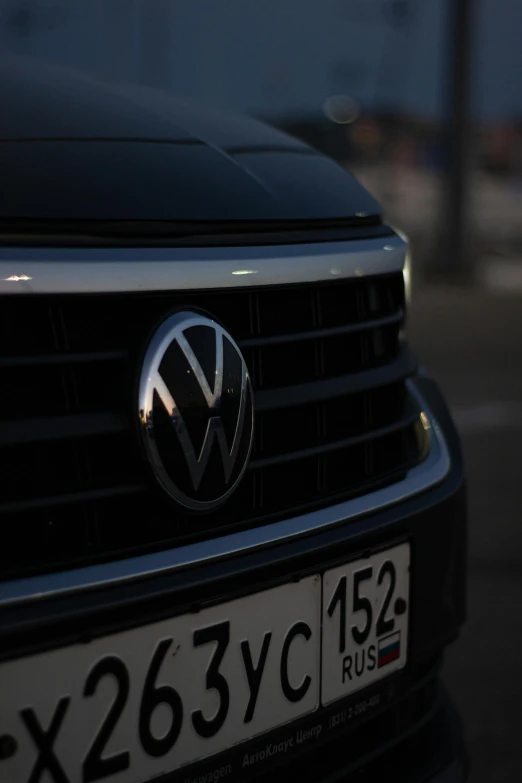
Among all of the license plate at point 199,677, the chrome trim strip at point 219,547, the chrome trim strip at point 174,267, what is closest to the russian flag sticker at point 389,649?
the license plate at point 199,677

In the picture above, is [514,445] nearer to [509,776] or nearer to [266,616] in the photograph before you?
[509,776]

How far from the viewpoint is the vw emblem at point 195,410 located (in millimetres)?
1368

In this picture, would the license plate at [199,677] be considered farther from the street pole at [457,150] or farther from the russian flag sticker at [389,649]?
the street pole at [457,150]

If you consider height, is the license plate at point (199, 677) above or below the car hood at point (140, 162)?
below

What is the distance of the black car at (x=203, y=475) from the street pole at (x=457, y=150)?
12.6 m

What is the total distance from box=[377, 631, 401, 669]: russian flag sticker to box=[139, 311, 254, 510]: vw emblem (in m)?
0.42

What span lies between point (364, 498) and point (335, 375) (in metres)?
0.19

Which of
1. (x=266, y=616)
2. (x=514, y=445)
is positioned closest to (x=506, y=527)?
(x=514, y=445)

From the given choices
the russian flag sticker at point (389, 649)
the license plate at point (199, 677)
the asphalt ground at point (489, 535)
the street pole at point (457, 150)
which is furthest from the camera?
the street pole at point (457, 150)

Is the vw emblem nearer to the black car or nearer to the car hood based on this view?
the black car

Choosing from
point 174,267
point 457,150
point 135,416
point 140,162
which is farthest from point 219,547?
point 457,150

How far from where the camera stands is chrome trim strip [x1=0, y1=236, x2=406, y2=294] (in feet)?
4.26

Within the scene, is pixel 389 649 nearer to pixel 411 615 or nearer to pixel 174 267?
pixel 411 615

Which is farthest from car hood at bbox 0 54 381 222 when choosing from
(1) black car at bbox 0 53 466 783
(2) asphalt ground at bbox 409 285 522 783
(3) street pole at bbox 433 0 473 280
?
(3) street pole at bbox 433 0 473 280
